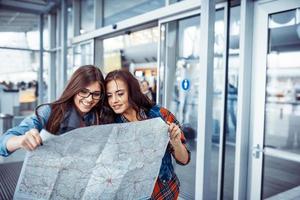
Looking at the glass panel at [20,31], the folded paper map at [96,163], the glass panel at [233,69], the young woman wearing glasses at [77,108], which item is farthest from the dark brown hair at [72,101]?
the glass panel at [20,31]

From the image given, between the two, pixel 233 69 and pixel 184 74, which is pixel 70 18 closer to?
pixel 184 74

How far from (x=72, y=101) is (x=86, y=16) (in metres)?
4.82

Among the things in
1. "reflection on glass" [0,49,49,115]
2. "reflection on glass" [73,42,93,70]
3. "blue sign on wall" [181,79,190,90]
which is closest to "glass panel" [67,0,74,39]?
"reflection on glass" [73,42,93,70]

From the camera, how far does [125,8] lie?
177 inches

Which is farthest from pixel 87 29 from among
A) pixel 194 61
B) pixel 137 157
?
pixel 137 157

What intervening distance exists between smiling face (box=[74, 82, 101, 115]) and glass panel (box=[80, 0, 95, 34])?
4.29 metres

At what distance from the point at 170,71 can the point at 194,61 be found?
0.38 meters

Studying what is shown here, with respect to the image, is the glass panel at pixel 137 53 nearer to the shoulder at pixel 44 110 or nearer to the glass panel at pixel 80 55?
the glass panel at pixel 80 55

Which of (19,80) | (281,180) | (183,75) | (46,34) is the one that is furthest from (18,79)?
(281,180)

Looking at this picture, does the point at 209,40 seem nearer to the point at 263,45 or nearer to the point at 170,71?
the point at 263,45

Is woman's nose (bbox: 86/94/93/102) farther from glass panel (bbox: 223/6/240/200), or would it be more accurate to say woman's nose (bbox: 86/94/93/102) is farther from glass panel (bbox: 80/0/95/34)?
glass panel (bbox: 80/0/95/34)

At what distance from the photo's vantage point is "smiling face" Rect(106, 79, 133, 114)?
1.22 m

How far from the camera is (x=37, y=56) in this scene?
26.3ft

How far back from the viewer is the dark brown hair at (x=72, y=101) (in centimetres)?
120
